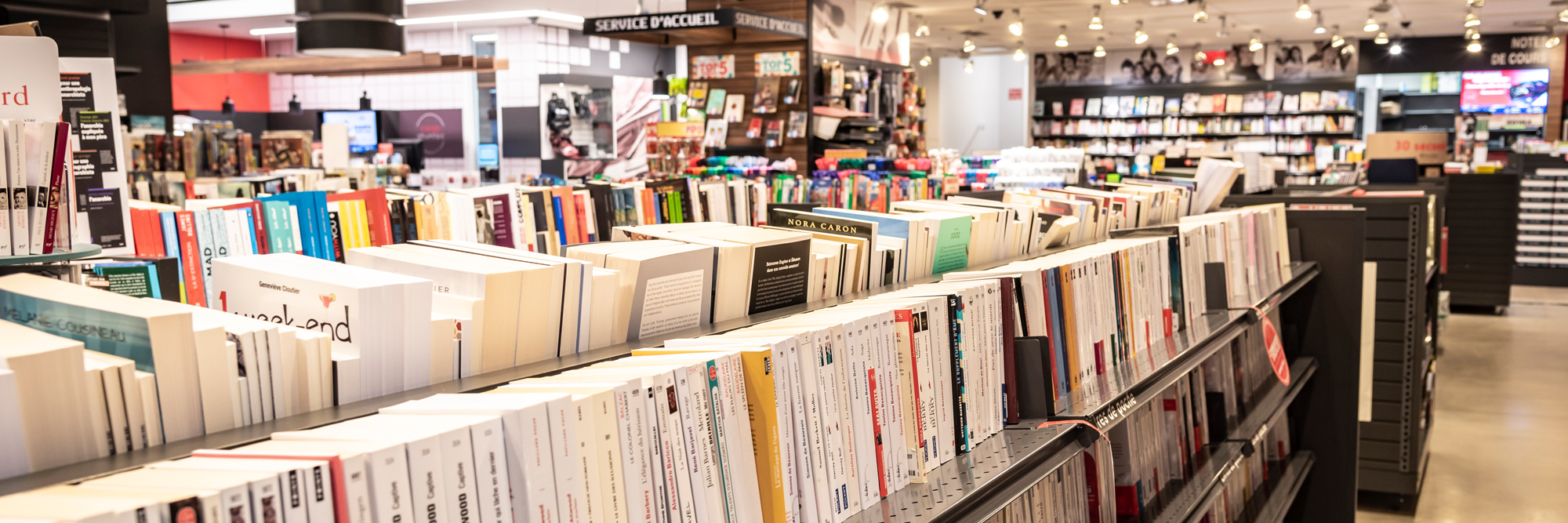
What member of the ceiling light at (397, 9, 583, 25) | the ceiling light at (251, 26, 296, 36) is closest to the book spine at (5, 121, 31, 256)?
the ceiling light at (397, 9, 583, 25)

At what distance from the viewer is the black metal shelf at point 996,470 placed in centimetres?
146

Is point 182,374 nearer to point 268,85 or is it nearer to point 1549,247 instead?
point 1549,247

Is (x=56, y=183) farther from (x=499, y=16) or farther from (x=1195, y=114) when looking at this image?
(x=1195, y=114)

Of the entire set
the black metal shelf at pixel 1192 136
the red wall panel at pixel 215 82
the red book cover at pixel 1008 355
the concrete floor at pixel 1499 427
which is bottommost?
the concrete floor at pixel 1499 427

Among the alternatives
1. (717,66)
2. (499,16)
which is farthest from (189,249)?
(499,16)

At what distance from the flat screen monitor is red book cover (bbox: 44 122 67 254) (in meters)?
14.9

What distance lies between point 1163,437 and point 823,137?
253 inches

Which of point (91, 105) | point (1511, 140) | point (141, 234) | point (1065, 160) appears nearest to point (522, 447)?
point (91, 105)

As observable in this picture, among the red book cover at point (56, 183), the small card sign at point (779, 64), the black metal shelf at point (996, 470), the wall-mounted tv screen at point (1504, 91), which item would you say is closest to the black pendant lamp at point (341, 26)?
the small card sign at point (779, 64)

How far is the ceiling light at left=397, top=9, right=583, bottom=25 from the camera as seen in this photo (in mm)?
12898

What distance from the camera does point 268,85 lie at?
17.1 meters

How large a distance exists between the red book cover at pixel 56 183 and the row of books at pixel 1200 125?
16.7 metres

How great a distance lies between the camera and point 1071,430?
6.15ft

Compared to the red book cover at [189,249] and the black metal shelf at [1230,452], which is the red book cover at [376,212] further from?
the black metal shelf at [1230,452]
